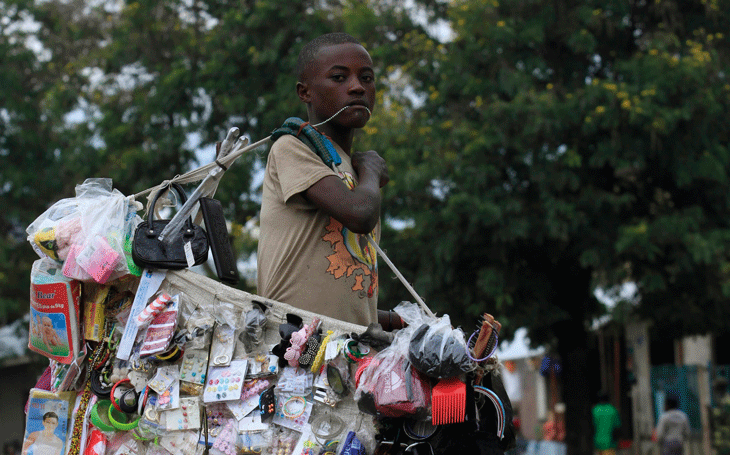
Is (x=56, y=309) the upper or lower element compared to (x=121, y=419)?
upper

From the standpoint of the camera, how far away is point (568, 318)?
11.0 metres

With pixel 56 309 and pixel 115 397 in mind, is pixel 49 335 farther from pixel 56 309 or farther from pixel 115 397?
pixel 115 397

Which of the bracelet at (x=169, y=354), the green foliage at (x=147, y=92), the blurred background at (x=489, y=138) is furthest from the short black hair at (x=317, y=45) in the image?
the green foliage at (x=147, y=92)

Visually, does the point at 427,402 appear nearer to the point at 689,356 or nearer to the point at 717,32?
the point at 717,32

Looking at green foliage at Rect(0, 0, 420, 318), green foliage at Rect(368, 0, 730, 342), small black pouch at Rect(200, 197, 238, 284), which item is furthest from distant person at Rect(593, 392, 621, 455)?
small black pouch at Rect(200, 197, 238, 284)

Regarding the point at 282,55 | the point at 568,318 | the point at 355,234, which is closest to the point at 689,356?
the point at 568,318

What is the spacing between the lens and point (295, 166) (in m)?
2.54

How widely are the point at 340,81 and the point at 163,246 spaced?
2.60 ft

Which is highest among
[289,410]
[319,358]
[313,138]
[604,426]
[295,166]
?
[313,138]

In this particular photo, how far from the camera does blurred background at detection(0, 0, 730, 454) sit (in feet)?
30.8

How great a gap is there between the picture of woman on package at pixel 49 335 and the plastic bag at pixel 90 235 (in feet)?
0.64

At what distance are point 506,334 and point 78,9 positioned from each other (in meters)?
9.55

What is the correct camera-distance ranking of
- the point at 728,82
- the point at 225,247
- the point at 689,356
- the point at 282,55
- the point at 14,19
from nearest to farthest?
the point at 225,247 → the point at 728,82 → the point at 282,55 → the point at 14,19 → the point at 689,356

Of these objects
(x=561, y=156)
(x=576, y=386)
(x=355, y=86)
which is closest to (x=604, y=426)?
(x=576, y=386)
